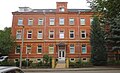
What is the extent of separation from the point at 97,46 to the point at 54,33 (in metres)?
11.6

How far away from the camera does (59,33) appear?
48.5 meters

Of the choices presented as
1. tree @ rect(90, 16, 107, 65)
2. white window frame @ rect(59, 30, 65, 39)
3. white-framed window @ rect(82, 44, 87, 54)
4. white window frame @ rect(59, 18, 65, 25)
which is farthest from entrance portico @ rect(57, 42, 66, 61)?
tree @ rect(90, 16, 107, 65)

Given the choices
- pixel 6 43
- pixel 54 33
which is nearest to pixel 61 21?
pixel 54 33

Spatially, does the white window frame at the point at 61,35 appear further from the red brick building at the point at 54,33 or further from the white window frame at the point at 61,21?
the white window frame at the point at 61,21

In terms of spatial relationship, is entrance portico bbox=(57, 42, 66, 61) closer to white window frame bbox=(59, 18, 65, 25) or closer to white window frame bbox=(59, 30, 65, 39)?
white window frame bbox=(59, 30, 65, 39)

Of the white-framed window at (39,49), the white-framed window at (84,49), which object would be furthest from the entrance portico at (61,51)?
the white-framed window at (84,49)

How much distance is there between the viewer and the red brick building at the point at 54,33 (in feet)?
156

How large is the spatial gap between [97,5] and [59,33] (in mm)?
35739

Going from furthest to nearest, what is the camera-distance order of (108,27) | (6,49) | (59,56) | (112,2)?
1. (59,56)
2. (6,49)
3. (108,27)
4. (112,2)

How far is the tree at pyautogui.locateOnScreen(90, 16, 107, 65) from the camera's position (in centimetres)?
3992

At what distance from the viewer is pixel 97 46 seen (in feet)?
135

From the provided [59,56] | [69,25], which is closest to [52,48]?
[59,56]

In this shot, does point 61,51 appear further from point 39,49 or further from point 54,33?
point 39,49

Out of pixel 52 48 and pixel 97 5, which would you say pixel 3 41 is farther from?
pixel 97 5
